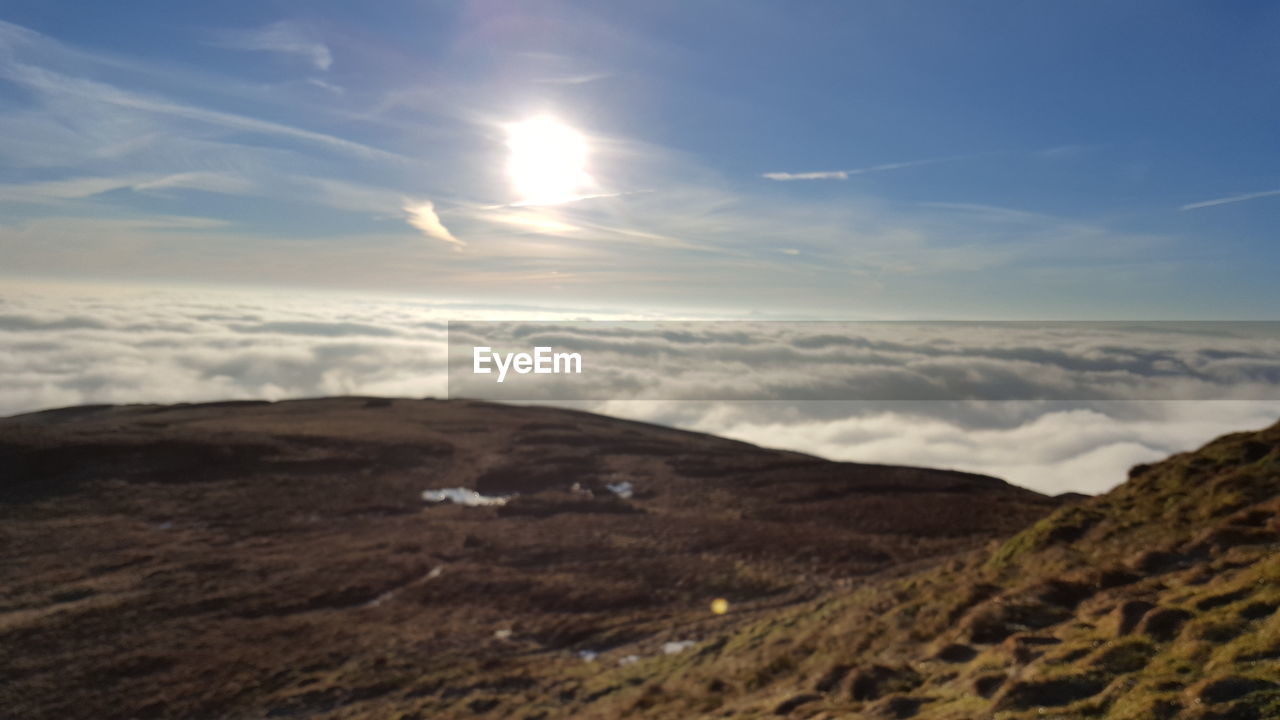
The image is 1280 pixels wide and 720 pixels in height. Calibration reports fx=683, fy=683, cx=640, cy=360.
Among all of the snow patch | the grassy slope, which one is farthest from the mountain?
the grassy slope

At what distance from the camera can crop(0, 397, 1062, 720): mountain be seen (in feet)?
63.1

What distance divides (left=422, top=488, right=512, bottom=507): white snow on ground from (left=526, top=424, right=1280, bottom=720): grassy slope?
26.3 meters

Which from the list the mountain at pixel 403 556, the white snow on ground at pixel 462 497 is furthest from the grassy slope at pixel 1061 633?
the white snow on ground at pixel 462 497

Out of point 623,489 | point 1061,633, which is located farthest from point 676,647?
point 623,489

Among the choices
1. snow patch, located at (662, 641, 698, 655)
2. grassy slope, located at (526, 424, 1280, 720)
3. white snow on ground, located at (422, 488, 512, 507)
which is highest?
grassy slope, located at (526, 424, 1280, 720)

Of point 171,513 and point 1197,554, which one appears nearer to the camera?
point 1197,554

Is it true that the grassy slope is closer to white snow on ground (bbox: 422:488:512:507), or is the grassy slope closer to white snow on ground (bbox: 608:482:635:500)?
white snow on ground (bbox: 608:482:635:500)

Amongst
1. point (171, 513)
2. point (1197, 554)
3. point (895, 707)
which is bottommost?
point (171, 513)

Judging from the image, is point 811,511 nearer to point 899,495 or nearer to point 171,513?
point 899,495

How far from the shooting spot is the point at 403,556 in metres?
31.1

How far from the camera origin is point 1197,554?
1361 centimetres

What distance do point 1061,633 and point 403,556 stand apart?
87.8 feet

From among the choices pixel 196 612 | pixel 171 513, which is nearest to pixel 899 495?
pixel 196 612

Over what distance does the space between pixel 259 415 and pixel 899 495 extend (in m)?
64.0
